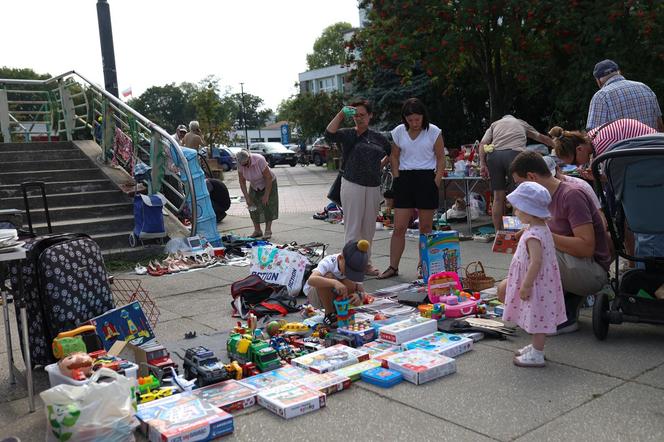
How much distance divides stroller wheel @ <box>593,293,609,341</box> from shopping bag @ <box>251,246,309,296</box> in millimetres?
2650

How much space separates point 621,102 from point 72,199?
7.54 meters

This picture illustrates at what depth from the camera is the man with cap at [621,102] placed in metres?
5.88

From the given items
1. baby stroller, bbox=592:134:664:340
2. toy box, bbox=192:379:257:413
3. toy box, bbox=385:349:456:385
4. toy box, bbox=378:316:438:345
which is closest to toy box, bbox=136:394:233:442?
toy box, bbox=192:379:257:413

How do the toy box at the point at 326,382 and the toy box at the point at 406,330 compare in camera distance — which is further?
the toy box at the point at 406,330

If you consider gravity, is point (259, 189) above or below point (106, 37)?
below

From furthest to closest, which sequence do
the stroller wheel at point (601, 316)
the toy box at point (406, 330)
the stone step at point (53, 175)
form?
the stone step at point (53, 175)
the toy box at point (406, 330)
the stroller wheel at point (601, 316)

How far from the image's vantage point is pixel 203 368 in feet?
11.6

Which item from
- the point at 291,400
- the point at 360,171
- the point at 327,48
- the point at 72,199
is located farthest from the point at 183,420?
the point at 327,48

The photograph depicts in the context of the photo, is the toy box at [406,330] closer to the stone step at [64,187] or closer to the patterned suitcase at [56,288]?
the patterned suitcase at [56,288]

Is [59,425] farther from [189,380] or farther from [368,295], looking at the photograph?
[368,295]

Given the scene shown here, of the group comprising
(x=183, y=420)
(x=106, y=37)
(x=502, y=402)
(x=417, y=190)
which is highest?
(x=106, y=37)

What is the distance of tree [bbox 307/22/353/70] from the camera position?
87625mm

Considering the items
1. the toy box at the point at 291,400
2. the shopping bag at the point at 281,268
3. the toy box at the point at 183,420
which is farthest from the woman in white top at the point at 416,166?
the toy box at the point at 183,420

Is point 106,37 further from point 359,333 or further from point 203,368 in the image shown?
point 203,368
